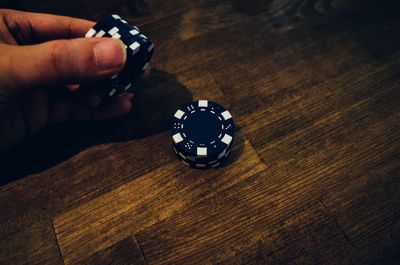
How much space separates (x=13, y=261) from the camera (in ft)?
5.62

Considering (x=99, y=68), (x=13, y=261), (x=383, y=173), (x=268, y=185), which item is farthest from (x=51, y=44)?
(x=383, y=173)

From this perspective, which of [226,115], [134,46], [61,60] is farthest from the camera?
[226,115]

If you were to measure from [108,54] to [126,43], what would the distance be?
220 millimetres

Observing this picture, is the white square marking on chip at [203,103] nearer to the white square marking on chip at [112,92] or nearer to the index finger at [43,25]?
the white square marking on chip at [112,92]

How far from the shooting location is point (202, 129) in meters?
1.92

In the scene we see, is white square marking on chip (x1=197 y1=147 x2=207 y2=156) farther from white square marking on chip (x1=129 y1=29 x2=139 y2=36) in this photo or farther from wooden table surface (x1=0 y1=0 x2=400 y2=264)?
white square marking on chip (x1=129 y1=29 x2=139 y2=36)

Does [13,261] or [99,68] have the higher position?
[99,68]

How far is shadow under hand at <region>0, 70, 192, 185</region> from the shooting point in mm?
1957

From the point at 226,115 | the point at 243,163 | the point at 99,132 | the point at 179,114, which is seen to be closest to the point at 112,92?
the point at 99,132

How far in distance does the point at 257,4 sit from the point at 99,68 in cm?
151

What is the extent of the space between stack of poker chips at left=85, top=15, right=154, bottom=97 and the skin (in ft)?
0.39

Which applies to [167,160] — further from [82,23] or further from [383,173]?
[383,173]

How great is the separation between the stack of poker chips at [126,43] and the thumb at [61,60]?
0.16m

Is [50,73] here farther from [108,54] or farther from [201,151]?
[201,151]
